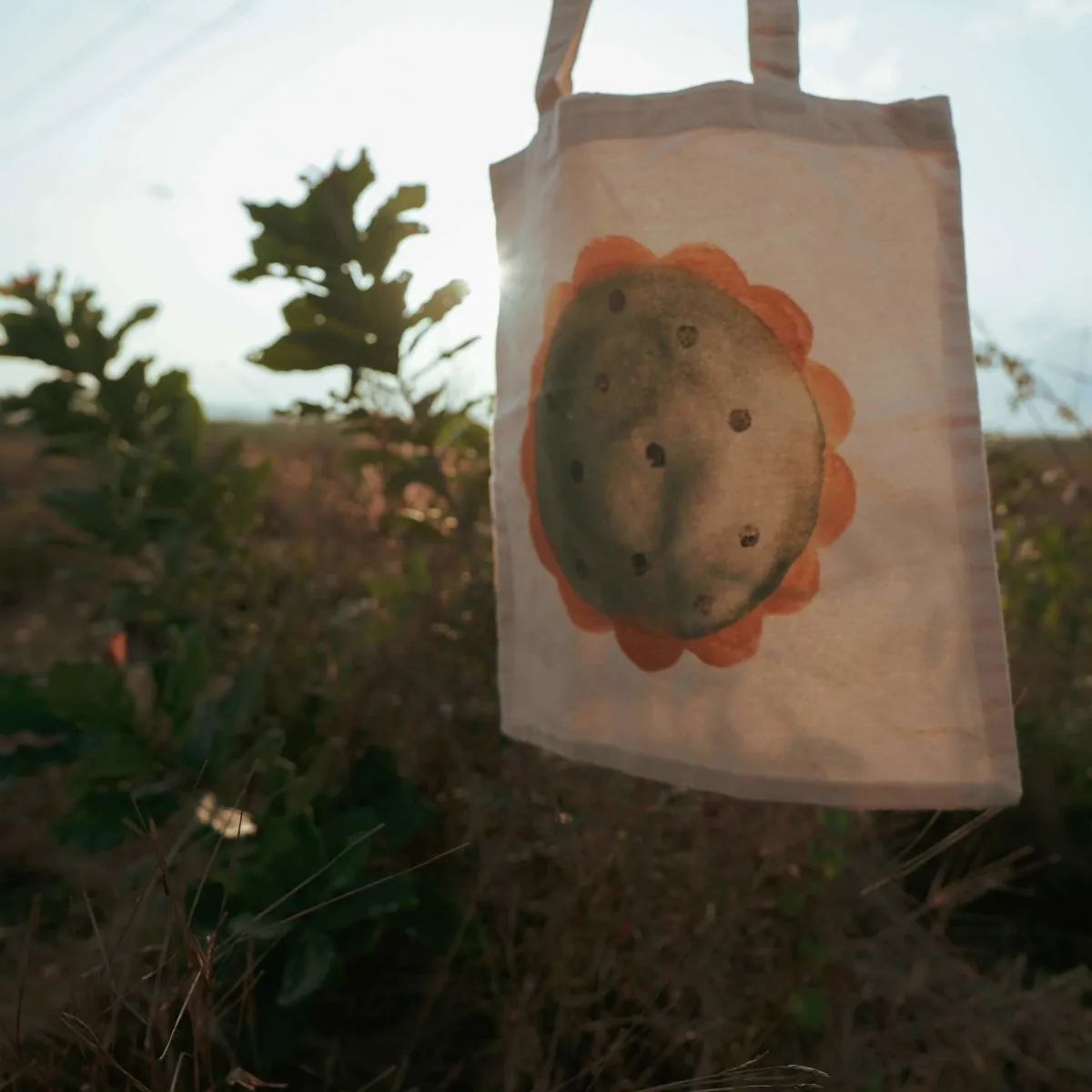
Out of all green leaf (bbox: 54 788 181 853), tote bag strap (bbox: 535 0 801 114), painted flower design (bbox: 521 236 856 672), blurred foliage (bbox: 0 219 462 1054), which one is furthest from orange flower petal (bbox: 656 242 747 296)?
green leaf (bbox: 54 788 181 853)

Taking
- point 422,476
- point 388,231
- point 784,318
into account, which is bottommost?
point 422,476

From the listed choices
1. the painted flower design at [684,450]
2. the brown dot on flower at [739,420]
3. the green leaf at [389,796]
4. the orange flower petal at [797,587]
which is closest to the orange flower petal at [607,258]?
the painted flower design at [684,450]

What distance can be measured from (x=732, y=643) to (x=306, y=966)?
1.42 feet

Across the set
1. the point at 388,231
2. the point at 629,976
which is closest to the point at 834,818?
the point at 629,976

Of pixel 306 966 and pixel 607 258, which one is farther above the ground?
pixel 607 258

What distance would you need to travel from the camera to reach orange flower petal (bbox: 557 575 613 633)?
0.79 m

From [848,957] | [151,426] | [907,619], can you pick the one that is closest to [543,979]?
[848,957]

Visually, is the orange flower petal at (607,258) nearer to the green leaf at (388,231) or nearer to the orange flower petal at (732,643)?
the orange flower petal at (732,643)

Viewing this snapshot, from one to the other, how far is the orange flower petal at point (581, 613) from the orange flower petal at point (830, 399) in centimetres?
24

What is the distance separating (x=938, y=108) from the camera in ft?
2.07

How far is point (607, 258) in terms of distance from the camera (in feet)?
2.39

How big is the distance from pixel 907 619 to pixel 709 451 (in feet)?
0.58

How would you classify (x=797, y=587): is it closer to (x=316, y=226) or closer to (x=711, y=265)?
(x=711, y=265)

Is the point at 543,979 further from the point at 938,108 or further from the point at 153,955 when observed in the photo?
the point at 938,108
